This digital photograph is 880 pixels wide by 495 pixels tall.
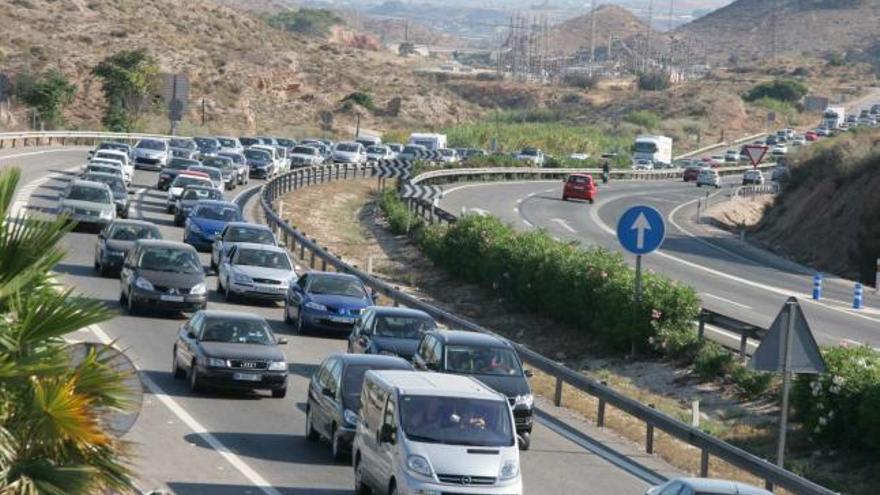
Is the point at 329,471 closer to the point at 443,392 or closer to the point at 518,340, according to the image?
the point at 443,392

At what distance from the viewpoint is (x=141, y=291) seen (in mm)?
32812

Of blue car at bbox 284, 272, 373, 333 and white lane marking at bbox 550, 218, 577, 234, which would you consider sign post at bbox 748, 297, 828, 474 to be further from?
white lane marking at bbox 550, 218, 577, 234

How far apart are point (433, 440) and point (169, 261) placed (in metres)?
17.0

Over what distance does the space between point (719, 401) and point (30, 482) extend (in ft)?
68.1

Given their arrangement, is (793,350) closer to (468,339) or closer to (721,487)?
(721,487)

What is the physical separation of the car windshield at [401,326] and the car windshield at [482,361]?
379 centimetres

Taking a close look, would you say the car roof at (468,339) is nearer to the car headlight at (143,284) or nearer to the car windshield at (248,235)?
the car headlight at (143,284)

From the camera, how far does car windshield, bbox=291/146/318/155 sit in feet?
303

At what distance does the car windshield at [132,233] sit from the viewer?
38812mm

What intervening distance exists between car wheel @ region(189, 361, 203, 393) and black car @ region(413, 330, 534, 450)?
10.0 feet

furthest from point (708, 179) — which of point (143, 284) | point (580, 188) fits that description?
point (143, 284)

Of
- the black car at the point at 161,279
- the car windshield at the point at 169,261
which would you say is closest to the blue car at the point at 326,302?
the black car at the point at 161,279

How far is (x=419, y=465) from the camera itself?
17.5 meters

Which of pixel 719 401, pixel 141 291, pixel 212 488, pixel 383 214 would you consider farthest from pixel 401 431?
pixel 383 214
